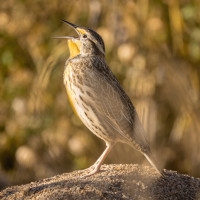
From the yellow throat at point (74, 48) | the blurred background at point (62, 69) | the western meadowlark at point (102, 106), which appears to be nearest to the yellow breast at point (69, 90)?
the western meadowlark at point (102, 106)

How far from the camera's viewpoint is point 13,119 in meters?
7.82

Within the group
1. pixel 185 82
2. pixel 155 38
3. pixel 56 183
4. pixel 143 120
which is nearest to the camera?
pixel 185 82

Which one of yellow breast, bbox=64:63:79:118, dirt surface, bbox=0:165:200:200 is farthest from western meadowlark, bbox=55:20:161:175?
dirt surface, bbox=0:165:200:200

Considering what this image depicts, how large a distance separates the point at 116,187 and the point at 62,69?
347 centimetres

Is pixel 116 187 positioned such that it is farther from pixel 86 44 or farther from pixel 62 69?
pixel 62 69

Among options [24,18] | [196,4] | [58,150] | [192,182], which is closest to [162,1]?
[196,4]

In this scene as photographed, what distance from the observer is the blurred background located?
673 cm

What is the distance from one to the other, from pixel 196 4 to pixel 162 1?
0.49 meters

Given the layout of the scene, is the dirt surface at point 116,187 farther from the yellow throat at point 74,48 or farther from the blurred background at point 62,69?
the blurred background at point 62,69

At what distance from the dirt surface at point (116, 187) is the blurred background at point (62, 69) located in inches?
78.5

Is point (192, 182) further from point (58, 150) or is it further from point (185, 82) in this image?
point (58, 150)

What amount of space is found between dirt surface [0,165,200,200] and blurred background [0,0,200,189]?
6.54 feet

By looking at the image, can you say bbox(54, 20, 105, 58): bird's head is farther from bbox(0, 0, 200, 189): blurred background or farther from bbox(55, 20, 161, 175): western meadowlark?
bbox(0, 0, 200, 189): blurred background

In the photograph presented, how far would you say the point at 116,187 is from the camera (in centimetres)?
374
